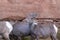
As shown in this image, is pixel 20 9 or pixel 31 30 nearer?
pixel 31 30

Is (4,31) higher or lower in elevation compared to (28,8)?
lower

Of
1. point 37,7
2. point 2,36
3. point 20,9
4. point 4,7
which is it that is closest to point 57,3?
point 37,7

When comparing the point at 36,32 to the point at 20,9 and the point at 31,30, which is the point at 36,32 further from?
the point at 20,9

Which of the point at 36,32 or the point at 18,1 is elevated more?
the point at 18,1

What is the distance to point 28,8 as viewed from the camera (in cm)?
431

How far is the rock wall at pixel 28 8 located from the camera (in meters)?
4.27

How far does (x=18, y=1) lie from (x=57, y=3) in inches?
29.1

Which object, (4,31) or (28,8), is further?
(28,8)

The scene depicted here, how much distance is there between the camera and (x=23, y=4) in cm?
430

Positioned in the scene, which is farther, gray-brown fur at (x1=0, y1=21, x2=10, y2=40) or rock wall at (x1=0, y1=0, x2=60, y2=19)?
rock wall at (x1=0, y1=0, x2=60, y2=19)

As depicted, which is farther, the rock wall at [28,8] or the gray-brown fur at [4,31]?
the rock wall at [28,8]

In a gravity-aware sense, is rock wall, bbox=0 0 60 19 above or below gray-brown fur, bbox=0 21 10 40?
above

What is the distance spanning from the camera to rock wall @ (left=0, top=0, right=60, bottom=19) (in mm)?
4273

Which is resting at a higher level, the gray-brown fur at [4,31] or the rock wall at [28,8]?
the rock wall at [28,8]
